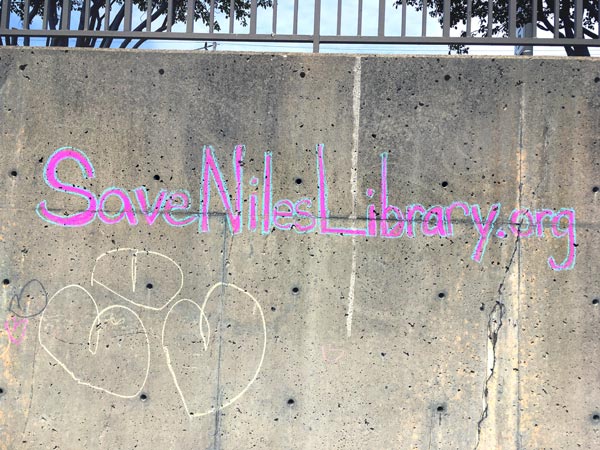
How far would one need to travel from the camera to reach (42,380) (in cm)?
310

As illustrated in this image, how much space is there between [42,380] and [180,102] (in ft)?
5.85

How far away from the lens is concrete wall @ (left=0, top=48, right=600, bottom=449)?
10.0 feet

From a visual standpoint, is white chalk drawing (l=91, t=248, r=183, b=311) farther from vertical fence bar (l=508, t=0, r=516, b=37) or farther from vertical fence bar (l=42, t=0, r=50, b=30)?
vertical fence bar (l=508, t=0, r=516, b=37)

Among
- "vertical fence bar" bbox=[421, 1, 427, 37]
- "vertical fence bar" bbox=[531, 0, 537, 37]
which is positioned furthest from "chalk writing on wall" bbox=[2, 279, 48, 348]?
"vertical fence bar" bbox=[531, 0, 537, 37]

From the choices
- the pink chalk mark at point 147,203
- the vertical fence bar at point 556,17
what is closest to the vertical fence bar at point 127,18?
the pink chalk mark at point 147,203

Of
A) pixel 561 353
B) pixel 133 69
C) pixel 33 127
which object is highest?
pixel 133 69

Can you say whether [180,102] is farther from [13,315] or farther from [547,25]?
[547,25]

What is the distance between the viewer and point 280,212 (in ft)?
10.2

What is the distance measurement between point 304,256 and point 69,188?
1424 millimetres

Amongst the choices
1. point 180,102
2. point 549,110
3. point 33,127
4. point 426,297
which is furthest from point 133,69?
point 549,110

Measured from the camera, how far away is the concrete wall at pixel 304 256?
3053mm

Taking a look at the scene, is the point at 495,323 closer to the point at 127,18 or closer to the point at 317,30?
the point at 317,30

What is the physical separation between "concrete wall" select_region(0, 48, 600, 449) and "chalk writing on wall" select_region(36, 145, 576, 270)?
12 mm

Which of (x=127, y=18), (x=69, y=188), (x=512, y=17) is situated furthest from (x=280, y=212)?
(x=512, y=17)
